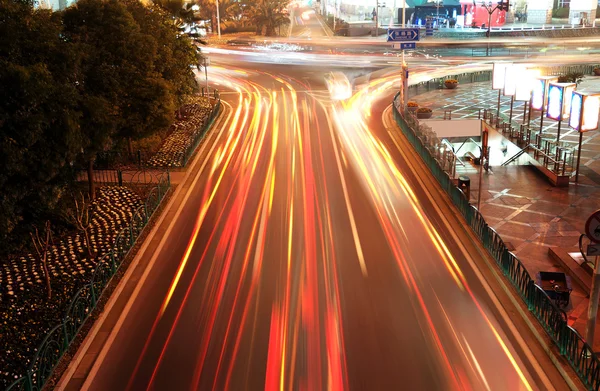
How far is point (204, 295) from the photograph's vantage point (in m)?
15.0

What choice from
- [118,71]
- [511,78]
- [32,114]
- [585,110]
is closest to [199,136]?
[118,71]

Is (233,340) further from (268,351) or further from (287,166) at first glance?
(287,166)

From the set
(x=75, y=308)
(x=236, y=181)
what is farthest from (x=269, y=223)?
(x=75, y=308)

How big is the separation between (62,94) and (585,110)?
17844mm

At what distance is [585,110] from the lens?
2256 centimetres

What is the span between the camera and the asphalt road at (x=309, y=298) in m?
11.9

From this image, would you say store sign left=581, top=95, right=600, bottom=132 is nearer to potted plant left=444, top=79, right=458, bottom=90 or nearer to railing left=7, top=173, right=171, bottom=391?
railing left=7, top=173, right=171, bottom=391

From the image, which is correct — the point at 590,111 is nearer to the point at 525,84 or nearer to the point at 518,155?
the point at 518,155

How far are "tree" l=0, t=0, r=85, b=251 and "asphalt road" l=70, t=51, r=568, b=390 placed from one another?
3783 millimetres

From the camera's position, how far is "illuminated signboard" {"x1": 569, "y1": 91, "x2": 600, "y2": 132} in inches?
886

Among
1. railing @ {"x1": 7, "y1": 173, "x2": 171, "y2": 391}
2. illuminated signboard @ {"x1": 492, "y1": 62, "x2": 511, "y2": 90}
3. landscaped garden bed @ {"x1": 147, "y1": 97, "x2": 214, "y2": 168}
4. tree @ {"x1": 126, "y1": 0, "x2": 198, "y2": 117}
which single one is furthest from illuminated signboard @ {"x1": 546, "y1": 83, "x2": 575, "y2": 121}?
railing @ {"x1": 7, "y1": 173, "x2": 171, "y2": 391}

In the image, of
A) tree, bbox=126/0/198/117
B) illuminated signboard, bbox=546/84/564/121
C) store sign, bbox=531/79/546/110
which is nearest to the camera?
illuminated signboard, bbox=546/84/564/121

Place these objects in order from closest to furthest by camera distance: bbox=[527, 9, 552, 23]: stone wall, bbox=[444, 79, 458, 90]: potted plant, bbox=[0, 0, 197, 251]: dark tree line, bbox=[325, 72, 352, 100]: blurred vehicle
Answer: bbox=[0, 0, 197, 251]: dark tree line
bbox=[325, 72, 352, 100]: blurred vehicle
bbox=[444, 79, 458, 90]: potted plant
bbox=[527, 9, 552, 23]: stone wall

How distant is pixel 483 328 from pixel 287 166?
→ 544 inches
